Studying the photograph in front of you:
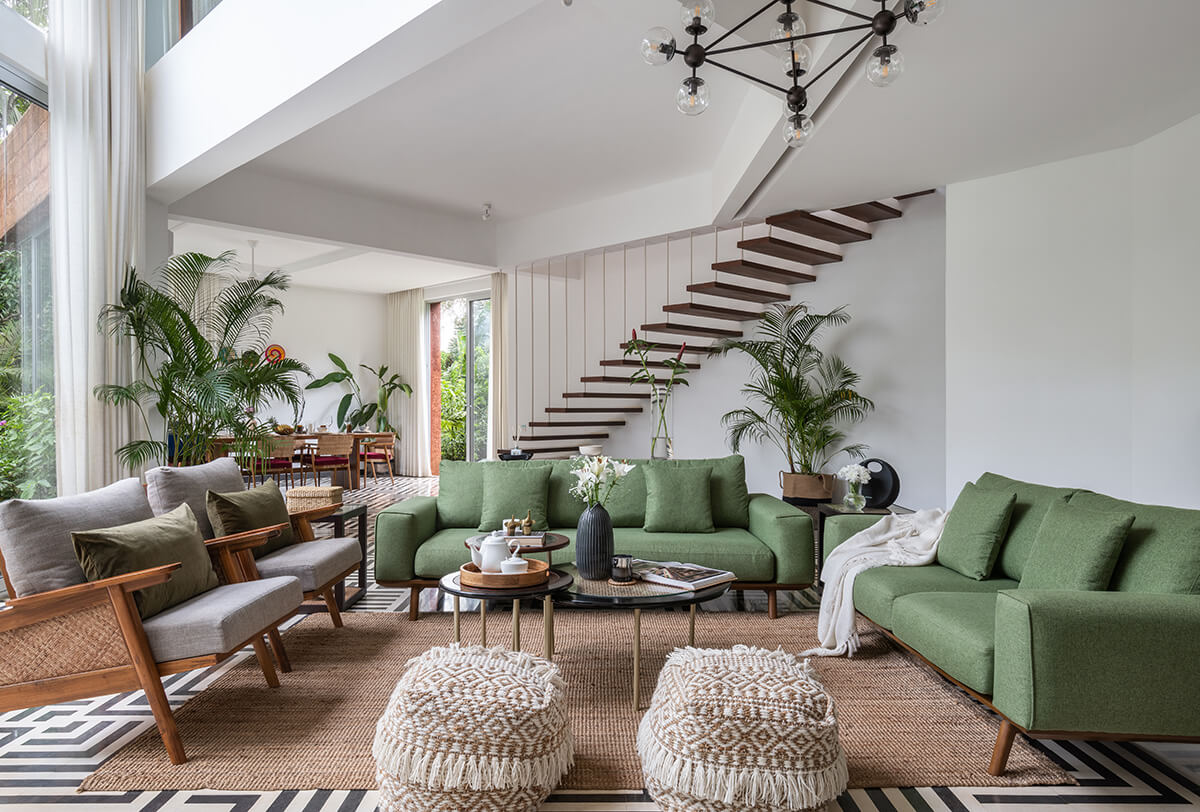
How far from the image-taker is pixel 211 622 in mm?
2227

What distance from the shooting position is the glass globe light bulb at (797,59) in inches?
104

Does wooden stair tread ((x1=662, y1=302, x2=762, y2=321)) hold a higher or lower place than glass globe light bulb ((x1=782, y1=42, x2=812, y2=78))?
lower

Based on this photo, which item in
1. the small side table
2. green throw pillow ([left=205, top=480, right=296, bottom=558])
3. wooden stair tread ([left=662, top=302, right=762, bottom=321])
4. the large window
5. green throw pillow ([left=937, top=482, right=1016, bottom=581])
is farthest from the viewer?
wooden stair tread ([left=662, top=302, right=762, bottom=321])

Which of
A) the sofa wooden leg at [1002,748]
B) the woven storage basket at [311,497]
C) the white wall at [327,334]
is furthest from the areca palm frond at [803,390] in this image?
the white wall at [327,334]

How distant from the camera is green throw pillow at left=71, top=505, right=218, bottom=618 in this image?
2.25 metres

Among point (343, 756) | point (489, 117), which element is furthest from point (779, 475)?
point (343, 756)

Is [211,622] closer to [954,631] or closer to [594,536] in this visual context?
[594,536]

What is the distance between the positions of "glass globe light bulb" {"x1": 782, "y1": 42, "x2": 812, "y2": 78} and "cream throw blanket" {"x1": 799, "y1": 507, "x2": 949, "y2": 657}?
2131 mm

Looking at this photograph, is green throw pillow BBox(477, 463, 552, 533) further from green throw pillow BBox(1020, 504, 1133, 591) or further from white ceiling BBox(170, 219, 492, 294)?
white ceiling BBox(170, 219, 492, 294)

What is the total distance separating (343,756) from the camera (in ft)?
7.14

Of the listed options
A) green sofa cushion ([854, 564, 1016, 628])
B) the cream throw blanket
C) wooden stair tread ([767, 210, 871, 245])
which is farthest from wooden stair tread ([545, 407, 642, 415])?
green sofa cushion ([854, 564, 1016, 628])

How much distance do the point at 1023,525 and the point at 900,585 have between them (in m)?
0.61

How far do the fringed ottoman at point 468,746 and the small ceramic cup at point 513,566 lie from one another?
2.23 feet

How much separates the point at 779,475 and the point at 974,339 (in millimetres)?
2575
